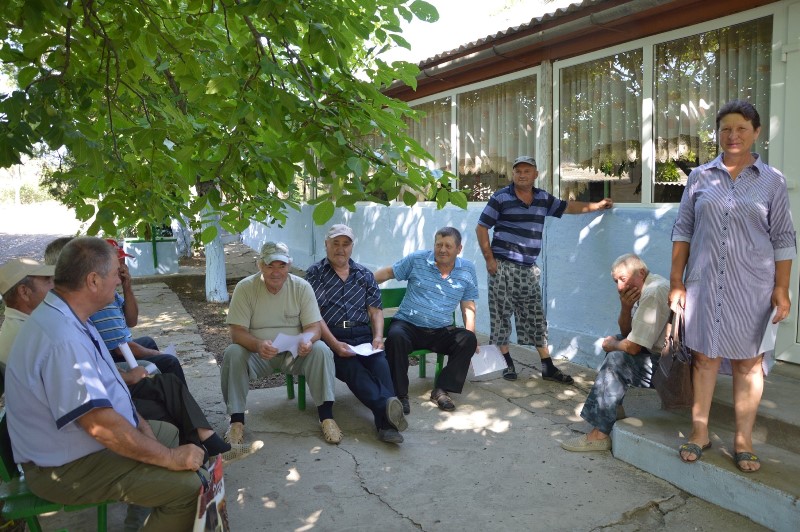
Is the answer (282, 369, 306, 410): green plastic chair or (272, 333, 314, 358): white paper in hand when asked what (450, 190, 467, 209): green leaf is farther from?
(282, 369, 306, 410): green plastic chair

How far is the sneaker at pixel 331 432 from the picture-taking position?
4316 millimetres

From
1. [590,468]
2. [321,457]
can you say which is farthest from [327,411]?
[590,468]

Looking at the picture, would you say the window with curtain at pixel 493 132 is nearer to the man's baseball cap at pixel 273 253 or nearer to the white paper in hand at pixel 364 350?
the white paper in hand at pixel 364 350

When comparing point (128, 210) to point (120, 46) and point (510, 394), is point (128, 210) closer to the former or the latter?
point (120, 46)

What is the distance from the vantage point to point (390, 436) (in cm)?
427

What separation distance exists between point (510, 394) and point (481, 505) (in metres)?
1.86

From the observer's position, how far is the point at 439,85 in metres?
8.10

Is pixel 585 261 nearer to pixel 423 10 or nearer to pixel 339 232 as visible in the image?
pixel 339 232

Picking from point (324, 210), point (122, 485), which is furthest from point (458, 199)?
point (122, 485)

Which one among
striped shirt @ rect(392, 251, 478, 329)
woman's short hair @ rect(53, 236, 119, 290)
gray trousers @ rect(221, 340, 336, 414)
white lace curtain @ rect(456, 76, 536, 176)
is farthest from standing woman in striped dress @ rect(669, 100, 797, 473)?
white lace curtain @ rect(456, 76, 536, 176)

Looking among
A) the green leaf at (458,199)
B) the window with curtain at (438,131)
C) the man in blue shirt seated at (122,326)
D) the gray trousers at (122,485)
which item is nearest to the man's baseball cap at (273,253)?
the man in blue shirt seated at (122,326)

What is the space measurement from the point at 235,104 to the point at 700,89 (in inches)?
149

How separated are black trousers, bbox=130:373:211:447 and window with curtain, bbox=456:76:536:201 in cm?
420

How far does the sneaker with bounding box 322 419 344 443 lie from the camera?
4316mm
